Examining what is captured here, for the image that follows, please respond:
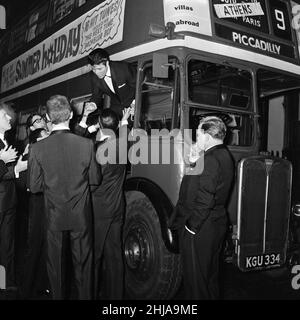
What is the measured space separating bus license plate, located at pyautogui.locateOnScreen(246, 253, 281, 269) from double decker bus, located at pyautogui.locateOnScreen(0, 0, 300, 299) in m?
0.01

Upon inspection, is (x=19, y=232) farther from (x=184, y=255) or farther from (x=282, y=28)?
(x=282, y=28)

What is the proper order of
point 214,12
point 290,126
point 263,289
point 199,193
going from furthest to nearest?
point 290,126, point 263,289, point 214,12, point 199,193

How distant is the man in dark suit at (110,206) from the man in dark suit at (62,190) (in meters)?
0.47

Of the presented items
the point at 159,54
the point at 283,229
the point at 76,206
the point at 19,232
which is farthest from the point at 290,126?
the point at 19,232

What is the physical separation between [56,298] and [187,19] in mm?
3087

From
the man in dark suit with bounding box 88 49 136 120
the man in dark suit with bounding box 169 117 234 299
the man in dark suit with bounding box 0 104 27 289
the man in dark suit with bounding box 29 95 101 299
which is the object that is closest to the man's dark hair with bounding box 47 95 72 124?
the man in dark suit with bounding box 29 95 101 299

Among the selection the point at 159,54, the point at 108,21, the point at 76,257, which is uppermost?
the point at 108,21

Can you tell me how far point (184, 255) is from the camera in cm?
335

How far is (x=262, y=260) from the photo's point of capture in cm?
421

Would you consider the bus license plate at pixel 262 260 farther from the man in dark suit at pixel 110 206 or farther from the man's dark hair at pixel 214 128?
the man's dark hair at pixel 214 128

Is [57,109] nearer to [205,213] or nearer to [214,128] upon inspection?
[214,128]

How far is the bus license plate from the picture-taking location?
162 inches

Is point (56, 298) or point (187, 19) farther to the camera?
point (187, 19)

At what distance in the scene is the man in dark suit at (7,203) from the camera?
3.93m
